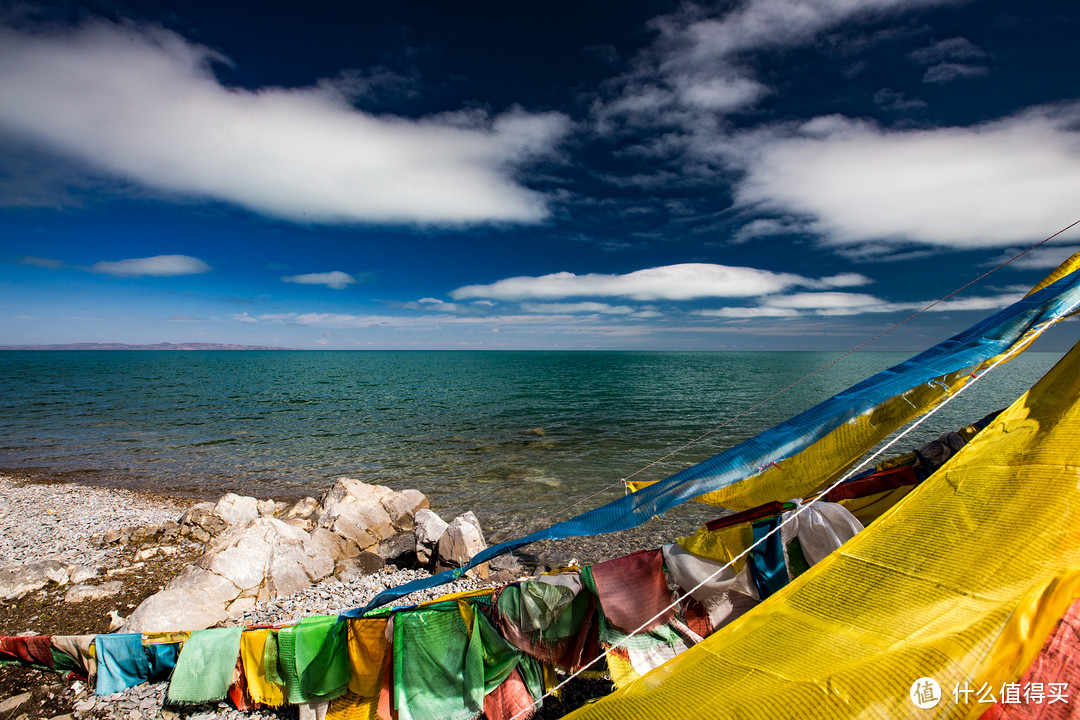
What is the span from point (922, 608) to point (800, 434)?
8.99 ft

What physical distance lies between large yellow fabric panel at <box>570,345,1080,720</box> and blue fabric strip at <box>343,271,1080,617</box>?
5.31 feet

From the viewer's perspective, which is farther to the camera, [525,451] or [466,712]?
[525,451]

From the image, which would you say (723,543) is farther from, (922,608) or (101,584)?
(101,584)

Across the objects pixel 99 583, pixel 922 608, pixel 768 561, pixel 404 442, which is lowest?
pixel 404 442

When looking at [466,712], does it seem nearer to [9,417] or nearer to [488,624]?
[488,624]

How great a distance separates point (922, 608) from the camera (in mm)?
2455

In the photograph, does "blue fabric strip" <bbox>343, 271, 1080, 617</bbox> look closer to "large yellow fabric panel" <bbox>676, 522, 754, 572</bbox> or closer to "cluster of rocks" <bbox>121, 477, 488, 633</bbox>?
"large yellow fabric panel" <bbox>676, 522, 754, 572</bbox>

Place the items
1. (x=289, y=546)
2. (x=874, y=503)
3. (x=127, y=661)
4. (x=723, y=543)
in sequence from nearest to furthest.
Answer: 1. (x=723, y=543)
2. (x=874, y=503)
3. (x=127, y=661)
4. (x=289, y=546)

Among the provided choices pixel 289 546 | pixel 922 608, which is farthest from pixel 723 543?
pixel 289 546

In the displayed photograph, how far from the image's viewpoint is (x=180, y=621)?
7.24 meters

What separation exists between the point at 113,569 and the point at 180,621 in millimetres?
4703

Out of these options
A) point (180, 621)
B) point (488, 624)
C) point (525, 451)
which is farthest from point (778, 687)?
point (525, 451)

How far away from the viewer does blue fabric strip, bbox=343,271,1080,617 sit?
15.4 feet

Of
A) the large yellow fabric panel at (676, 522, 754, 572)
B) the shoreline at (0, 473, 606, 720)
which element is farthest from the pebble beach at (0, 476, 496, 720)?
the large yellow fabric panel at (676, 522, 754, 572)
